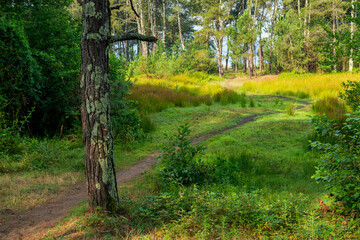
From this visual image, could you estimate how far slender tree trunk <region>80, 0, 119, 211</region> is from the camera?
3020mm

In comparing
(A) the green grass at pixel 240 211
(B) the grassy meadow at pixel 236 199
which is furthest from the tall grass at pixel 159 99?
(A) the green grass at pixel 240 211

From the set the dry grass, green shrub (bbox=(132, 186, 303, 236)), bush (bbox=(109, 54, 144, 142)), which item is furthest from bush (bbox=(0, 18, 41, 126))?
green shrub (bbox=(132, 186, 303, 236))

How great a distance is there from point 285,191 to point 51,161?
4.81 meters

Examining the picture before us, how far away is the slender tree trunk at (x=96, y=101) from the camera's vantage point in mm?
3020

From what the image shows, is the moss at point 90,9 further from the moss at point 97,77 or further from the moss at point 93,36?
the moss at point 97,77

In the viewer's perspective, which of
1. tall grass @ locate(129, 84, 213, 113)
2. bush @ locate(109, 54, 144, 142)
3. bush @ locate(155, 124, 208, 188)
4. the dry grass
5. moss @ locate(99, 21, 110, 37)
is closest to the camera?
moss @ locate(99, 21, 110, 37)

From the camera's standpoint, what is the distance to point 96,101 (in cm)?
303

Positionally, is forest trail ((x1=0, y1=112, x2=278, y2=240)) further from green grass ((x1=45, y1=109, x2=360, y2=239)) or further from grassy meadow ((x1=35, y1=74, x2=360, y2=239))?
green grass ((x1=45, y1=109, x2=360, y2=239))

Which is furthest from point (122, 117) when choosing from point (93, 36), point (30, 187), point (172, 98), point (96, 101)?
point (172, 98)

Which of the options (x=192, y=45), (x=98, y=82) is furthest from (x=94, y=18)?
(x=192, y=45)

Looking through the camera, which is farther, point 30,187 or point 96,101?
point 30,187

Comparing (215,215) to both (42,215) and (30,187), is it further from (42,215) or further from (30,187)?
(30,187)

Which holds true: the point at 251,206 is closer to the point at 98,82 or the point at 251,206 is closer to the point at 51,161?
the point at 98,82

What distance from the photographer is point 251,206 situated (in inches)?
124
